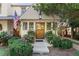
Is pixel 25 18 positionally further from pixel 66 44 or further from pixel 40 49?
pixel 66 44

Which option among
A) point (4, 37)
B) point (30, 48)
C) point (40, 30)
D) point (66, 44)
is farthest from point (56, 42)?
point (4, 37)

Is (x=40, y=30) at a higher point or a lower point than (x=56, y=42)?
higher

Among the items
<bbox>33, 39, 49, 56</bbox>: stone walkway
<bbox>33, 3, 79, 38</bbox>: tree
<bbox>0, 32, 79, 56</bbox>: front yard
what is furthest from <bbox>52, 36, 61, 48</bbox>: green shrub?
<bbox>33, 3, 79, 38</bbox>: tree

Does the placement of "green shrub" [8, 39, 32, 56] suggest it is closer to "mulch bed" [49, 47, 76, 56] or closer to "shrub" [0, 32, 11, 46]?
"shrub" [0, 32, 11, 46]

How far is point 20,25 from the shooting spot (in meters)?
25.5

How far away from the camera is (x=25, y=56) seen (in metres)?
25.4

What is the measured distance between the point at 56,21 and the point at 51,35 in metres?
0.21

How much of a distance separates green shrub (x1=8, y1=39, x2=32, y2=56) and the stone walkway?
0.29ft

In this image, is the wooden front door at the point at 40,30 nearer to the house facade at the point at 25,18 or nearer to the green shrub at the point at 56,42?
the house facade at the point at 25,18

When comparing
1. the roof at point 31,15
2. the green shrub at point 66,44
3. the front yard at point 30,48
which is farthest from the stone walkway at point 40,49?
the roof at point 31,15

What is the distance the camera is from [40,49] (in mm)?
25453

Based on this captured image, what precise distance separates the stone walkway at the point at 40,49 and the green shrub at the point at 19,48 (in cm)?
9

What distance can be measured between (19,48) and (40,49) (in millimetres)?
305

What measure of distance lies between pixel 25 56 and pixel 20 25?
448 mm
